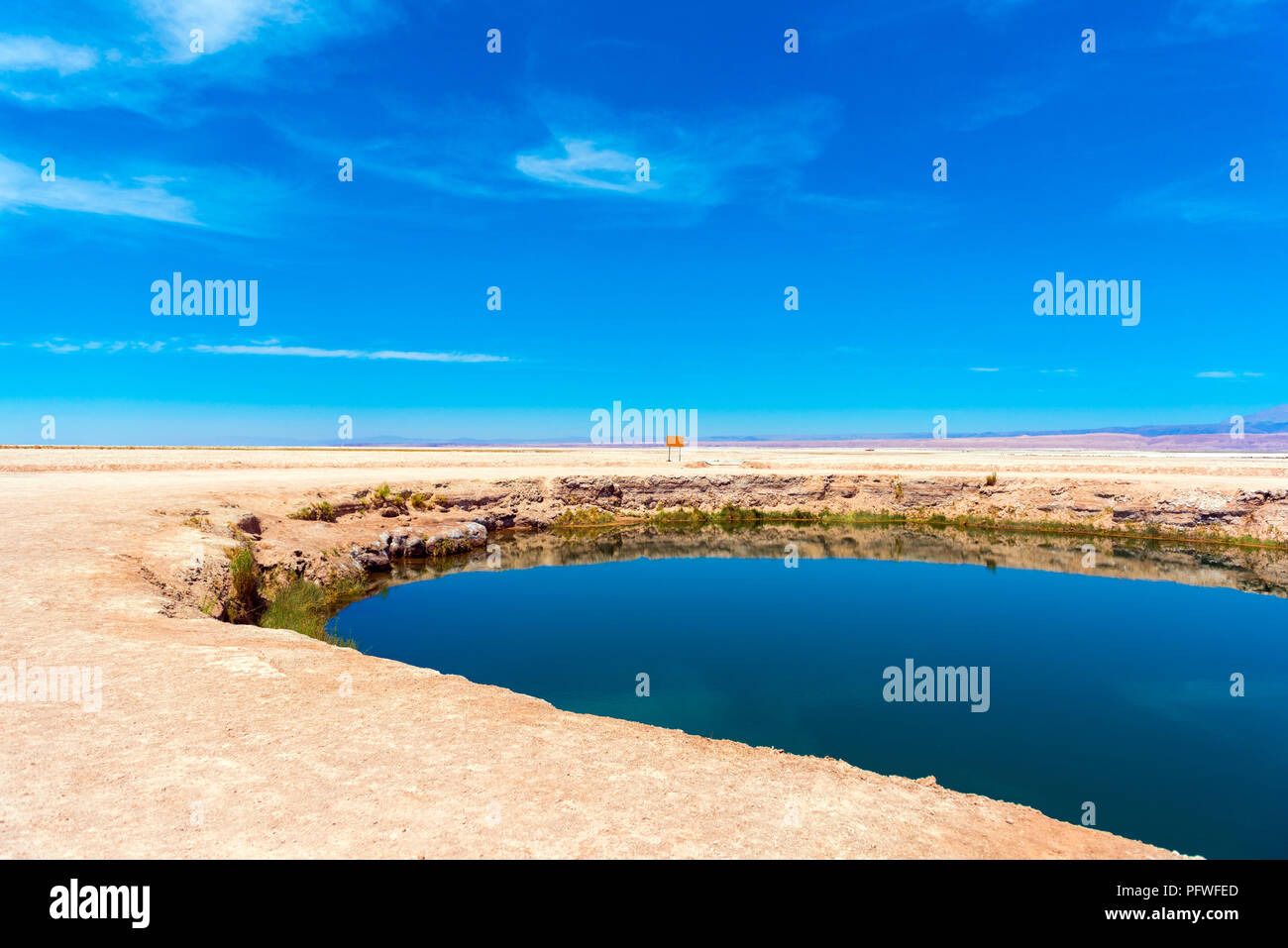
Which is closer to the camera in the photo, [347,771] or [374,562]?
[347,771]

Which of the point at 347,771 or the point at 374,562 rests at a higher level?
the point at 347,771

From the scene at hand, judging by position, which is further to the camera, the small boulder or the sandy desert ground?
the small boulder

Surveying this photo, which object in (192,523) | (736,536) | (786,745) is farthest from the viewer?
(736,536)

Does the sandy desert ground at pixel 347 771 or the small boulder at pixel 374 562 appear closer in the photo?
the sandy desert ground at pixel 347 771

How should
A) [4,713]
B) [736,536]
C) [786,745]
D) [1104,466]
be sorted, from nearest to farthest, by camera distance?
[4,713]
[786,745]
[736,536]
[1104,466]

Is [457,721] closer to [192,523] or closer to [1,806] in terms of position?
[1,806]
